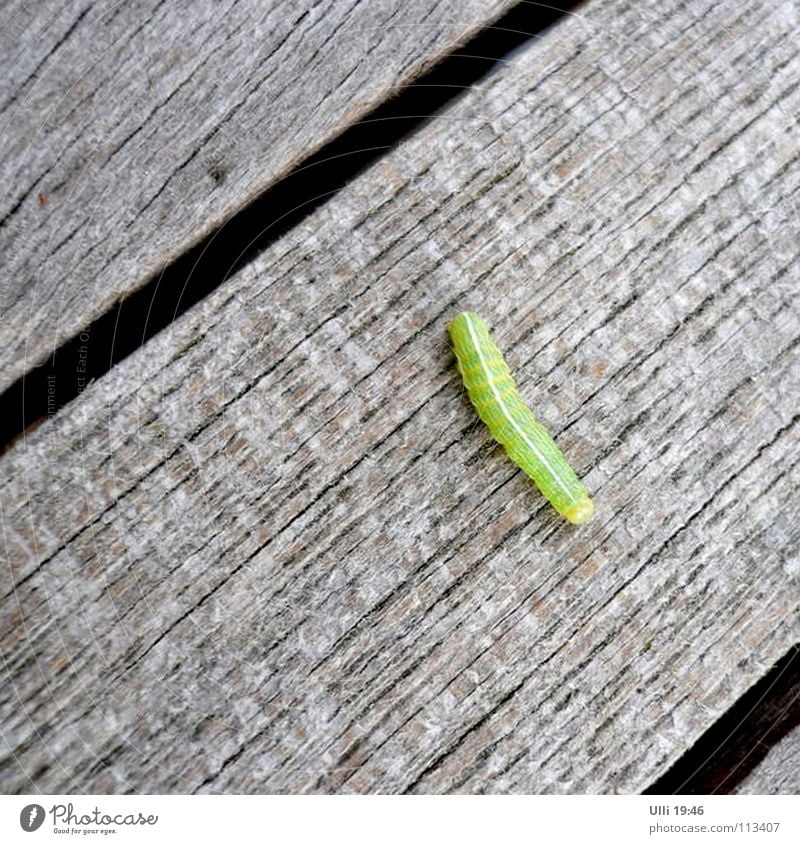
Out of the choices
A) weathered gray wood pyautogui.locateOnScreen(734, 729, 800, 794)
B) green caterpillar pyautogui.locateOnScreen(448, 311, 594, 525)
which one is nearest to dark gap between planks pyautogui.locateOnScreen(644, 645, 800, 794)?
weathered gray wood pyautogui.locateOnScreen(734, 729, 800, 794)

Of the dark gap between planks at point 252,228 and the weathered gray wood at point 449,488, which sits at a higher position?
the dark gap between planks at point 252,228

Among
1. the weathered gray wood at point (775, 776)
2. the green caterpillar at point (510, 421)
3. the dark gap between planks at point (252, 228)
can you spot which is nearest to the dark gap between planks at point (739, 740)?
the weathered gray wood at point (775, 776)

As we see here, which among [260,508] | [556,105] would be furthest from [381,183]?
[260,508]

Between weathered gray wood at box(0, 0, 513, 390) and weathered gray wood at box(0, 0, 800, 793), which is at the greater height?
weathered gray wood at box(0, 0, 513, 390)
